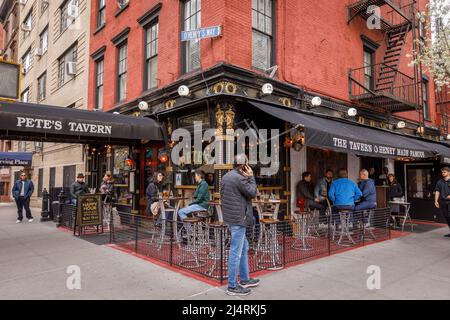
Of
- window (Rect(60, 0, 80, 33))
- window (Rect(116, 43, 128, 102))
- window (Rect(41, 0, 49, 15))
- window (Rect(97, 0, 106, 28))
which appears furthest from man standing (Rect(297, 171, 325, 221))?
window (Rect(41, 0, 49, 15))

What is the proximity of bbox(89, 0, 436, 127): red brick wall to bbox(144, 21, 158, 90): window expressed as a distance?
0.27m

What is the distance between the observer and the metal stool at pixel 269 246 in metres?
6.11

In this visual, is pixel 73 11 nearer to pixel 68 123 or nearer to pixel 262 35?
pixel 68 123

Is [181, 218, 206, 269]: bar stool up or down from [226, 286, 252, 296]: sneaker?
up

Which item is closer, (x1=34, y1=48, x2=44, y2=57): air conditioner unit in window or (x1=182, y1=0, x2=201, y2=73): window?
(x1=182, y1=0, x2=201, y2=73): window

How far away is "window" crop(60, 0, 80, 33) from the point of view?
17022 mm

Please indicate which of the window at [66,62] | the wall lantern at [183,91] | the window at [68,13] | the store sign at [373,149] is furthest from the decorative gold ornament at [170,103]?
the window at [68,13]

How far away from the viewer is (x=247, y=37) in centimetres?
869

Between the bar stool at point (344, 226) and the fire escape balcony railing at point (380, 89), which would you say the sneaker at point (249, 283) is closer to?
the bar stool at point (344, 226)

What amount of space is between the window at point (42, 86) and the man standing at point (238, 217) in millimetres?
19979

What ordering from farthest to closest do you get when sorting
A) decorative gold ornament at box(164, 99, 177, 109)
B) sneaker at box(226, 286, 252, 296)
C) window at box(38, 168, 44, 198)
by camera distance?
window at box(38, 168, 44, 198) → decorative gold ornament at box(164, 99, 177, 109) → sneaker at box(226, 286, 252, 296)

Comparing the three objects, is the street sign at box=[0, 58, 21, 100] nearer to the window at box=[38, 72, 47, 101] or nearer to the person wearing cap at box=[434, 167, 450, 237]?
the person wearing cap at box=[434, 167, 450, 237]
